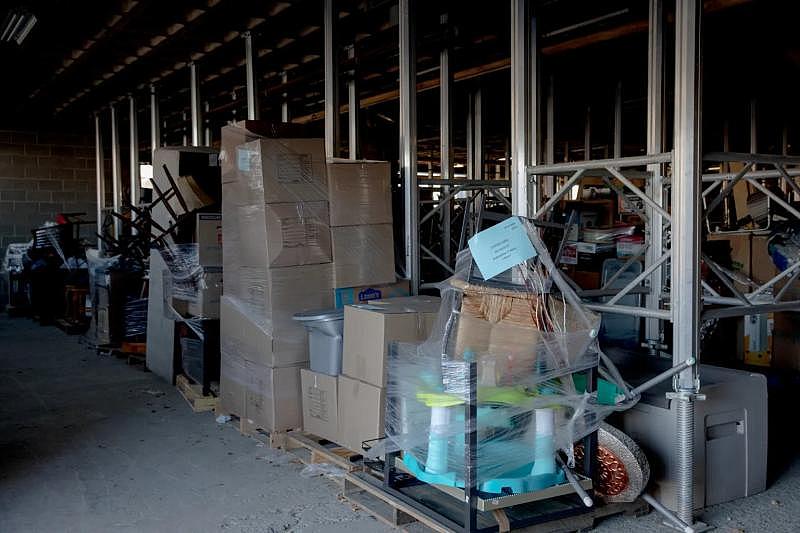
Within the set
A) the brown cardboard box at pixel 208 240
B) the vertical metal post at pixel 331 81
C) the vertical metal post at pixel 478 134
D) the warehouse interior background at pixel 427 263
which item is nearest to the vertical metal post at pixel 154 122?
the warehouse interior background at pixel 427 263

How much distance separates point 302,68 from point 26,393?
475 centimetres

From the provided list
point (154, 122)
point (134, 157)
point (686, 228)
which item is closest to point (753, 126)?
point (686, 228)

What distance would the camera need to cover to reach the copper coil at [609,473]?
3.08 metres

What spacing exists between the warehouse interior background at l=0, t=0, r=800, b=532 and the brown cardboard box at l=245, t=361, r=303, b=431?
0.01 metres

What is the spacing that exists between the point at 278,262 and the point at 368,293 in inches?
24.0

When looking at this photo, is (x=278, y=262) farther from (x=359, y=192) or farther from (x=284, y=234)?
(x=359, y=192)

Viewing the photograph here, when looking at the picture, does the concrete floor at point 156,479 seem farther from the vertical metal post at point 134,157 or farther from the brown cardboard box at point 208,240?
the vertical metal post at point 134,157

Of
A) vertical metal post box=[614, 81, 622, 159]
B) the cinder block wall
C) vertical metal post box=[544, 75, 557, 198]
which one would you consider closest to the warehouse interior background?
vertical metal post box=[544, 75, 557, 198]

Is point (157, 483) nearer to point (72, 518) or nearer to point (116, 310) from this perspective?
point (72, 518)

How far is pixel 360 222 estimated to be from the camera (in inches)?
176

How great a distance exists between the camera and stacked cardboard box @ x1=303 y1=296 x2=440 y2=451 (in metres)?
3.66

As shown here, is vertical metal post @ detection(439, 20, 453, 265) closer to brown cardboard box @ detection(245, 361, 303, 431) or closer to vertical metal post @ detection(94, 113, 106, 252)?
brown cardboard box @ detection(245, 361, 303, 431)

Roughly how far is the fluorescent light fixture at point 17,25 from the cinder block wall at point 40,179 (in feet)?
16.7

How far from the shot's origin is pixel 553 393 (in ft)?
9.53
